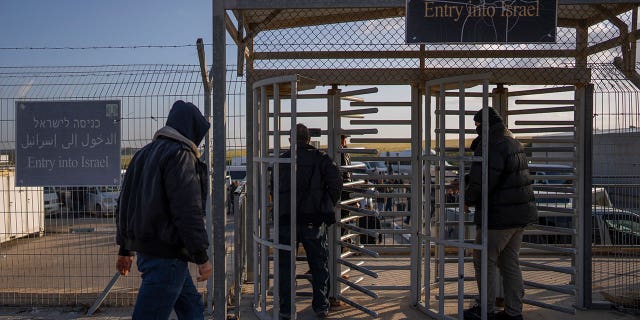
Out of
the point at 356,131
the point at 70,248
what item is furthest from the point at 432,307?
the point at 70,248

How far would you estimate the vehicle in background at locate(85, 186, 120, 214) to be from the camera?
667cm

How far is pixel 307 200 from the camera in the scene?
568cm

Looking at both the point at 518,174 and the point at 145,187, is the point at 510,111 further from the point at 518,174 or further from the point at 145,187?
the point at 145,187

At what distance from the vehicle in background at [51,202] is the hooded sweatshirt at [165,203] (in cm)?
312

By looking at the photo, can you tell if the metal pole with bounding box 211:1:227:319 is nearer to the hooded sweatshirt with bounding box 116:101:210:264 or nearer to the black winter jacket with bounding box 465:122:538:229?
the hooded sweatshirt with bounding box 116:101:210:264

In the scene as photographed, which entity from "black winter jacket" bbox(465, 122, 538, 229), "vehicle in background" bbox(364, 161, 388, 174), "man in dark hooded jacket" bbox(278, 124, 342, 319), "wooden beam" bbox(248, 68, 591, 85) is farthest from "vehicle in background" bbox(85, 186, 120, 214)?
"black winter jacket" bbox(465, 122, 538, 229)

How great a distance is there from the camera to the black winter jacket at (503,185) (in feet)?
18.0

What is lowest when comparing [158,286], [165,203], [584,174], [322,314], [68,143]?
[322,314]

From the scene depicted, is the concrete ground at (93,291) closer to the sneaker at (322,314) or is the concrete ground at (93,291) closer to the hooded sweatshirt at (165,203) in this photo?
the sneaker at (322,314)

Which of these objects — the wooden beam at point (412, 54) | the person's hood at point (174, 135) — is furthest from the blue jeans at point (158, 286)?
the wooden beam at point (412, 54)

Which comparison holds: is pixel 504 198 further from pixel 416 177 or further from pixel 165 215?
pixel 165 215

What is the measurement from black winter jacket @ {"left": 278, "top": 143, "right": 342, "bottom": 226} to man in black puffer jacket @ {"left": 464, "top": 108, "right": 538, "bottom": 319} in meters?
1.23

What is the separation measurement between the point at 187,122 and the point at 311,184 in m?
1.77

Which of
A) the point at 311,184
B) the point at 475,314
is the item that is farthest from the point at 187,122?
the point at 475,314
